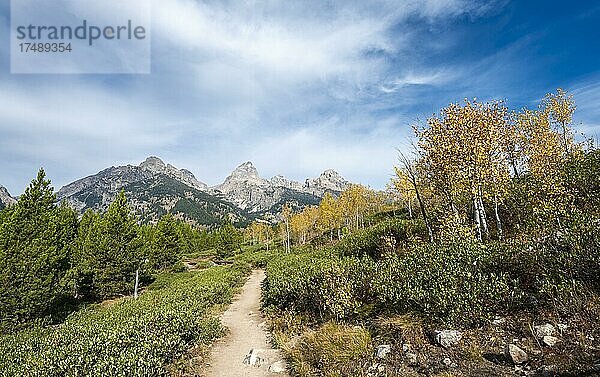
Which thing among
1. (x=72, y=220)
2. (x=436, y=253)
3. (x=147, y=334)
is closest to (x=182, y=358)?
(x=147, y=334)

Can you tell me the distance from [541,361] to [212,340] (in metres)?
10.1

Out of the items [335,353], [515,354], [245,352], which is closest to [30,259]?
[245,352]

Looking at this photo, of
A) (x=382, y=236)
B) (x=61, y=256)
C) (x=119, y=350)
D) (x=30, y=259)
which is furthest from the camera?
(x=61, y=256)

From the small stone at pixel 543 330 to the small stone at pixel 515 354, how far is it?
0.59m

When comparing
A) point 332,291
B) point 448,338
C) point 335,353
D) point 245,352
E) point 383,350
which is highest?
point 332,291

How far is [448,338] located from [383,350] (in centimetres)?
152

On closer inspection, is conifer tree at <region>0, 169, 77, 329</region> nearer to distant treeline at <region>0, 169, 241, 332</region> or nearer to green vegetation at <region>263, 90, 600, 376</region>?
distant treeline at <region>0, 169, 241, 332</region>

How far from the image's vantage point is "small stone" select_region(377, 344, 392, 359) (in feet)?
25.9

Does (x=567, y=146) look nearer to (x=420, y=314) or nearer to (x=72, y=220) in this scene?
(x=420, y=314)

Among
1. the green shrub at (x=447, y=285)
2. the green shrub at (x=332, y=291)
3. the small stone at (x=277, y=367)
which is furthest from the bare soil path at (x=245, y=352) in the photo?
the green shrub at (x=447, y=285)

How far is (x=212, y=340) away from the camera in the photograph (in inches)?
482

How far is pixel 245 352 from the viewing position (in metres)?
11.0

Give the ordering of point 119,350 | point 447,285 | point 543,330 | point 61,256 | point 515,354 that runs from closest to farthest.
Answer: point 515,354 < point 543,330 < point 119,350 < point 447,285 < point 61,256

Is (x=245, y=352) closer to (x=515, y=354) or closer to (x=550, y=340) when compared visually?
(x=515, y=354)
